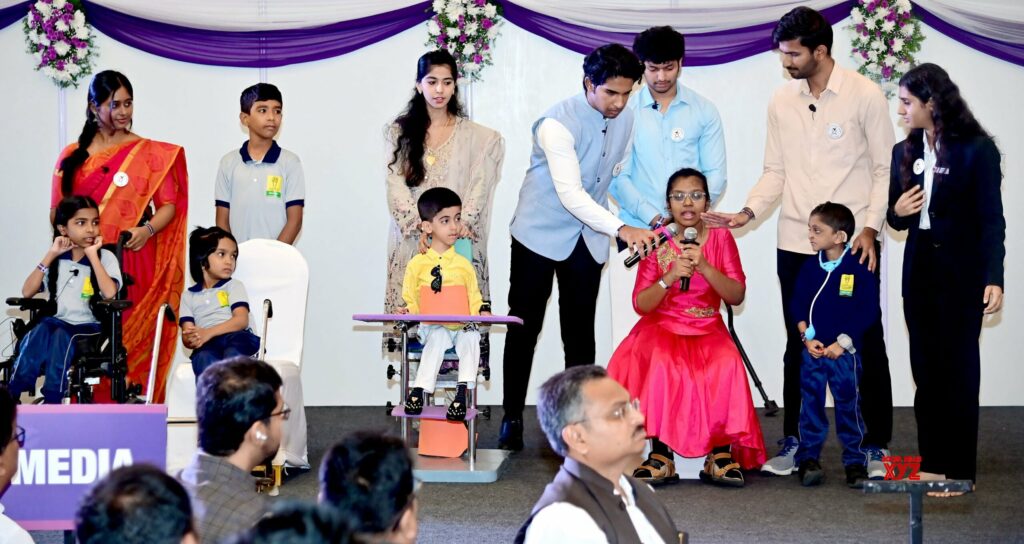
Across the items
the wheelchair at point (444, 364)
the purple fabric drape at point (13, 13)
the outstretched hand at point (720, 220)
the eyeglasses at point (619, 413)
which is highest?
the purple fabric drape at point (13, 13)

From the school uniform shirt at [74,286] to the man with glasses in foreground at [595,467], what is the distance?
10.1 feet

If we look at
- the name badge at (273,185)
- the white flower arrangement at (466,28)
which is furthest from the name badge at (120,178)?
the white flower arrangement at (466,28)

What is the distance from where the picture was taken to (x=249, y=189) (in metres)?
5.72

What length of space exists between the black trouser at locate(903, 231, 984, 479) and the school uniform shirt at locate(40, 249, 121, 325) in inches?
133

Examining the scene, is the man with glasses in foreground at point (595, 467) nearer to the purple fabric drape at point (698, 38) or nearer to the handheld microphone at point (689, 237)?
the handheld microphone at point (689, 237)

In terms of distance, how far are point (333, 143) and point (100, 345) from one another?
264cm

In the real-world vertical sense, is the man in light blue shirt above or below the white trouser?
above

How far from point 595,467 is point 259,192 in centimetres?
356

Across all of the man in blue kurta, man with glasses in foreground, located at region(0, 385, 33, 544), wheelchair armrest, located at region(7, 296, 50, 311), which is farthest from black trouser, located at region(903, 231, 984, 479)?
wheelchair armrest, located at region(7, 296, 50, 311)

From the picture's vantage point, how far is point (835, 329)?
4.80 meters

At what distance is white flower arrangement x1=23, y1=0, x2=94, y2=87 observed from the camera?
6969mm

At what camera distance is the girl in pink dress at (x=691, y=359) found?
15.6 ft

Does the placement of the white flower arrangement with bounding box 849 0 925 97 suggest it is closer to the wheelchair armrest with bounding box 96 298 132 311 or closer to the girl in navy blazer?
the girl in navy blazer

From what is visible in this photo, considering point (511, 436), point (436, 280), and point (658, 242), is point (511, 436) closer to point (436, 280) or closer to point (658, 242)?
point (436, 280)
